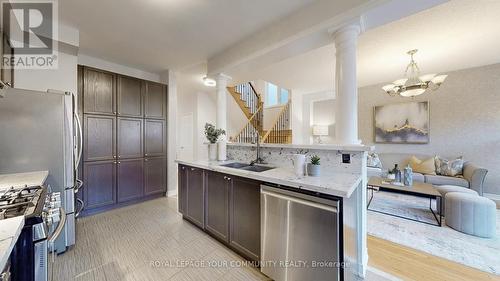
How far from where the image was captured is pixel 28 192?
1298mm

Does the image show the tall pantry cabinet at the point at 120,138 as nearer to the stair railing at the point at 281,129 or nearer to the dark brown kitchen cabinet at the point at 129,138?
the dark brown kitchen cabinet at the point at 129,138

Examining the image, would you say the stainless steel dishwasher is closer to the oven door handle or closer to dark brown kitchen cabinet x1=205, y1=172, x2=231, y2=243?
dark brown kitchen cabinet x1=205, y1=172, x2=231, y2=243

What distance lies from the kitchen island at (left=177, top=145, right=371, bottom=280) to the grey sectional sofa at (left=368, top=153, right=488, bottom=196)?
3.04 meters

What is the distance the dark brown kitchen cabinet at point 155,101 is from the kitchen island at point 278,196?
178 centimetres

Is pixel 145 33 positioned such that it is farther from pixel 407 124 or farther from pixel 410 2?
pixel 407 124

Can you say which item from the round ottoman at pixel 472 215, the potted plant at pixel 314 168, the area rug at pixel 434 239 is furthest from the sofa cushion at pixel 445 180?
the potted plant at pixel 314 168

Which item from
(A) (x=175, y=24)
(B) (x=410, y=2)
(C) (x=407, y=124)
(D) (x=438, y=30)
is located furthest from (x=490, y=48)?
(A) (x=175, y=24)

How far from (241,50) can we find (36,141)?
2.58 meters

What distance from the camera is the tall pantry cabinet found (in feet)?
9.93

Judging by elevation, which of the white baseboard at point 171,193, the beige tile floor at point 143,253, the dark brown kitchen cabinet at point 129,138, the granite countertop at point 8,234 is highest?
the dark brown kitchen cabinet at point 129,138

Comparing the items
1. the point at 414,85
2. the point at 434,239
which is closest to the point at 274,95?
the point at 414,85

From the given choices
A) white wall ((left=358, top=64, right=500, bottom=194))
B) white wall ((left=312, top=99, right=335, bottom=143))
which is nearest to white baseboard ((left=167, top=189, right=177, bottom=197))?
white wall ((left=312, top=99, right=335, bottom=143))

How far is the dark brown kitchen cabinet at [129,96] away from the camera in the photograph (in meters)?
3.34

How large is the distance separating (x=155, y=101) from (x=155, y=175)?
149cm
